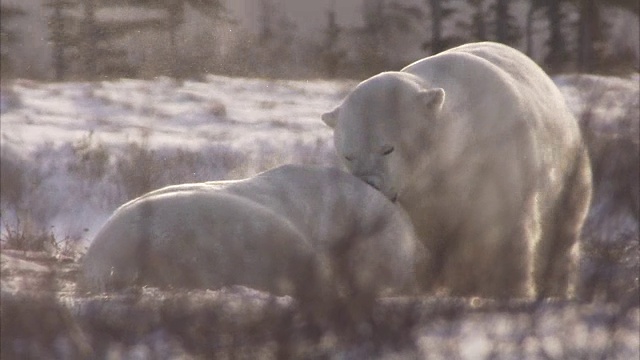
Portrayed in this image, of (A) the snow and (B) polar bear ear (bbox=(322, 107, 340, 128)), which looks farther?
(A) the snow

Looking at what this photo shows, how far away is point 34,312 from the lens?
3062 mm

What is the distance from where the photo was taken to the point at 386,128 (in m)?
6.90

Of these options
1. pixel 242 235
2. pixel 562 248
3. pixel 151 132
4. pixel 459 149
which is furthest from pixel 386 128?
pixel 562 248

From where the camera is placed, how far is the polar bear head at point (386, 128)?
6.81 metres

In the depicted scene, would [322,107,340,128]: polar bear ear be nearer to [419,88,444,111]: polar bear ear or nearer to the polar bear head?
the polar bear head

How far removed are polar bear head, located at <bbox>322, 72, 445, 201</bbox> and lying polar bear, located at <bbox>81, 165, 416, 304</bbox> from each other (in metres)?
0.62

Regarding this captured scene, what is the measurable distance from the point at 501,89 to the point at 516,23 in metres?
11.1

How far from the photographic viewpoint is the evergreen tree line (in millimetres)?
15938

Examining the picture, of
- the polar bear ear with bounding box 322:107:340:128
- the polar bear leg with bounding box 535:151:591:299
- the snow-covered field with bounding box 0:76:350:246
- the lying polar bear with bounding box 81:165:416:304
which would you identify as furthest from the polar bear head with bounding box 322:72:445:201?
the polar bear leg with bounding box 535:151:591:299

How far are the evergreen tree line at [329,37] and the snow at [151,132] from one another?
28 centimetres

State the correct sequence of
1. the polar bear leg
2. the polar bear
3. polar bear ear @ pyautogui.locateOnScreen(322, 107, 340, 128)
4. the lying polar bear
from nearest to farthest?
1. the polar bear leg
2. the lying polar bear
3. the polar bear
4. polar bear ear @ pyautogui.locateOnScreen(322, 107, 340, 128)

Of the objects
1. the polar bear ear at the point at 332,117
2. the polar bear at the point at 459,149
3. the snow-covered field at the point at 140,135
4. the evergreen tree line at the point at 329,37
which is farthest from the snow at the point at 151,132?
the polar bear ear at the point at 332,117

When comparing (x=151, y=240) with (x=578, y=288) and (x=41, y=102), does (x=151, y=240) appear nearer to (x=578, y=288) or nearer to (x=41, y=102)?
(x=578, y=288)

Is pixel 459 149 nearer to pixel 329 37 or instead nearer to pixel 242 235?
pixel 242 235
